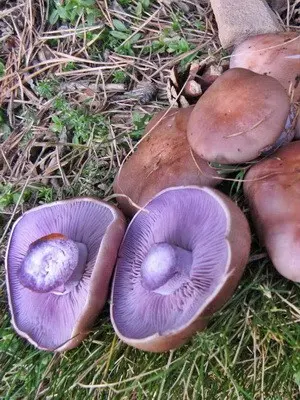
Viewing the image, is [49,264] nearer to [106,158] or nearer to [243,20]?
[106,158]

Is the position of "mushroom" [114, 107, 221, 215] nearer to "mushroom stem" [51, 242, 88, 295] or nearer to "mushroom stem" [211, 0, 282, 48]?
"mushroom stem" [51, 242, 88, 295]

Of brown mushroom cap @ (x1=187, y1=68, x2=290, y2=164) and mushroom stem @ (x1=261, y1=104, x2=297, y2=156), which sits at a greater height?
brown mushroom cap @ (x1=187, y1=68, x2=290, y2=164)

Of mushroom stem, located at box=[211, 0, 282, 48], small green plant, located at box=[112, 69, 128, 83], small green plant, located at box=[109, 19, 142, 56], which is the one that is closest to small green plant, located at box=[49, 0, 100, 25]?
small green plant, located at box=[109, 19, 142, 56]

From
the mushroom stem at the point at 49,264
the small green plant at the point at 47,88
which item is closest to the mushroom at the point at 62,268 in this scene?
the mushroom stem at the point at 49,264

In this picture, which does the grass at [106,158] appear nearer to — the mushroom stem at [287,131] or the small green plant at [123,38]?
the small green plant at [123,38]

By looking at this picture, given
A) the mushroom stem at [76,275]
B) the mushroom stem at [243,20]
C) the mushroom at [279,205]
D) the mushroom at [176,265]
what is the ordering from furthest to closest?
1. the mushroom stem at [243,20]
2. the mushroom stem at [76,275]
3. the mushroom at [279,205]
4. the mushroom at [176,265]

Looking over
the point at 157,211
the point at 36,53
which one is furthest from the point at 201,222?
the point at 36,53
